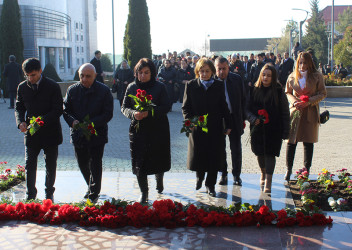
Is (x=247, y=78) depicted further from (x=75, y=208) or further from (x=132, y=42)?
(x=75, y=208)

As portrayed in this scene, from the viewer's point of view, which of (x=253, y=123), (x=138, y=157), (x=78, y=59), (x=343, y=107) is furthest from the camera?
(x=78, y=59)

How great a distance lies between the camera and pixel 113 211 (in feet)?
17.4

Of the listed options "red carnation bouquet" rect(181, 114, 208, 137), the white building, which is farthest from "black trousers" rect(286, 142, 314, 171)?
the white building

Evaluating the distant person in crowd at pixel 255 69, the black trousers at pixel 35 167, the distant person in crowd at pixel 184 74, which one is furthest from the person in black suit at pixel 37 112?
the distant person in crowd at pixel 255 69

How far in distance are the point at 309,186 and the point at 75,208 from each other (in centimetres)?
300

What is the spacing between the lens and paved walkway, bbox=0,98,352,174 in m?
8.30

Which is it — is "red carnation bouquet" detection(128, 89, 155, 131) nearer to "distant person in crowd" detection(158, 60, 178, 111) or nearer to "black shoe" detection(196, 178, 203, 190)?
"black shoe" detection(196, 178, 203, 190)

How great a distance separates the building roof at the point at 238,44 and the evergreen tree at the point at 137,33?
240 feet

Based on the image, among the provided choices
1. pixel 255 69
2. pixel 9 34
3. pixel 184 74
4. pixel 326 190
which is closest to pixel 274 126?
pixel 326 190

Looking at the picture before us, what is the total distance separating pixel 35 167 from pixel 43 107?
78 cm

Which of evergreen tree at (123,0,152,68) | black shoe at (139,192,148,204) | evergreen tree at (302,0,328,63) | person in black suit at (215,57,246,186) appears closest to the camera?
black shoe at (139,192,148,204)

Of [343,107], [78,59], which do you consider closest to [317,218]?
[343,107]

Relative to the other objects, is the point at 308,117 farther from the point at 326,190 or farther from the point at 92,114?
the point at 92,114

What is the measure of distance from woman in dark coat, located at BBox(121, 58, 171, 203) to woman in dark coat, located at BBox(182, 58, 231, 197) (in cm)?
38
